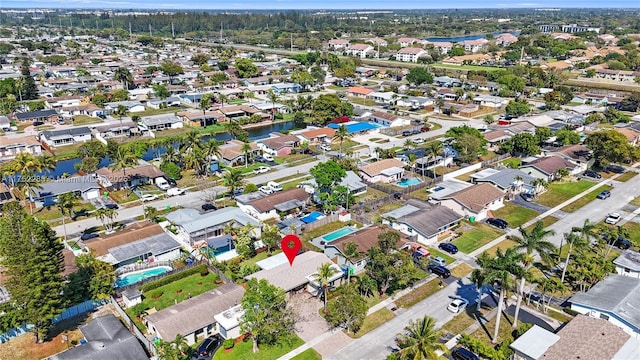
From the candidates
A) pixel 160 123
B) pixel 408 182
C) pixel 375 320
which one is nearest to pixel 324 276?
pixel 375 320

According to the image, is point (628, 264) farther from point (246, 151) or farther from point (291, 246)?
point (246, 151)

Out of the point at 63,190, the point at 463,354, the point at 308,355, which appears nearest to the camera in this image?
the point at 463,354

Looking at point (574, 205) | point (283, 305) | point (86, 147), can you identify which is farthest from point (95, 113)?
point (574, 205)

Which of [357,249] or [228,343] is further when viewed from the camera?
[357,249]

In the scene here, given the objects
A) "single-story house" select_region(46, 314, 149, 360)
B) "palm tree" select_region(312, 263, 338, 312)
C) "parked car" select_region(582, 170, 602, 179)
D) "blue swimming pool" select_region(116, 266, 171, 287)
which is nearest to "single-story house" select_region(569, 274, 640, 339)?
"palm tree" select_region(312, 263, 338, 312)

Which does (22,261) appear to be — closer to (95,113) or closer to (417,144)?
(417,144)

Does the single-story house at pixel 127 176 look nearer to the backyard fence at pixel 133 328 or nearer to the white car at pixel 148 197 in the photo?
the white car at pixel 148 197
